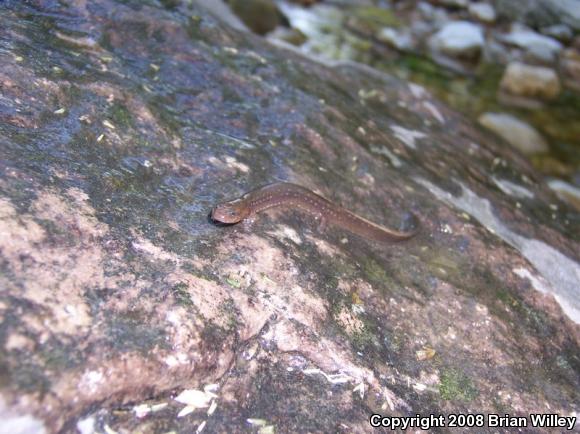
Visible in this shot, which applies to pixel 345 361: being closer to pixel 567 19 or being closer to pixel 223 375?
pixel 223 375

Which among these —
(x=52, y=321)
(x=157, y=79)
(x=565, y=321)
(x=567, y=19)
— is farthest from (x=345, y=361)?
(x=567, y=19)

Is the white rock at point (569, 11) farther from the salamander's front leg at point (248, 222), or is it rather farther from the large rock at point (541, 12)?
the salamander's front leg at point (248, 222)

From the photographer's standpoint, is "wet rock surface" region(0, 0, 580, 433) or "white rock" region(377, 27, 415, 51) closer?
"wet rock surface" region(0, 0, 580, 433)

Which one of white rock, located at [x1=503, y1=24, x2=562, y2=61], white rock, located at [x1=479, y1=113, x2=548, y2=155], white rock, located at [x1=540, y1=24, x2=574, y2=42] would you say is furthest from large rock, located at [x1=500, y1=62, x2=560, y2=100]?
white rock, located at [x1=540, y1=24, x2=574, y2=42]

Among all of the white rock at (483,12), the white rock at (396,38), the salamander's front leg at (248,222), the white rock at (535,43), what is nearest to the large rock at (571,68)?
the white rock at (535,43)

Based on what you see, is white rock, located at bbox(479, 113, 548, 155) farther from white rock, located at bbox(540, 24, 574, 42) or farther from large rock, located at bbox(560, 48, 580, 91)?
white rock, located at bbox(540, 24, 574, 42)

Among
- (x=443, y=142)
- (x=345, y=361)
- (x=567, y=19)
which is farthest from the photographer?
(x=567, y=19)
